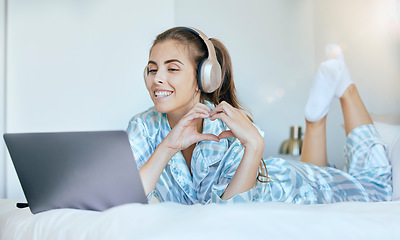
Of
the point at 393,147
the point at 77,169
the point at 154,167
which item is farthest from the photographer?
the point at 393,147

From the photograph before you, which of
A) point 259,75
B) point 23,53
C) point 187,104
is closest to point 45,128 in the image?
point 23,53

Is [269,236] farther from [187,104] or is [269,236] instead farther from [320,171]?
[320,171]

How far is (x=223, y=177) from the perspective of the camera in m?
1.30

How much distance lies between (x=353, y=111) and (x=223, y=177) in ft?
3.62

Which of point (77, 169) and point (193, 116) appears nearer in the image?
point (77, 169)

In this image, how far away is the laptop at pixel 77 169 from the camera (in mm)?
742

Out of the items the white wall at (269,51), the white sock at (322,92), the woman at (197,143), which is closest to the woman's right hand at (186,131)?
the woman at (197,143)

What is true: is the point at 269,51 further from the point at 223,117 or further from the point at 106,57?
the point at 223,117

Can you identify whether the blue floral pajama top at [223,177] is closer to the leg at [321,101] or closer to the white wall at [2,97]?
the leg at [321,101]

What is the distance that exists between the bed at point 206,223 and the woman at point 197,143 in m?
0.35

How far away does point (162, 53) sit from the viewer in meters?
1.38

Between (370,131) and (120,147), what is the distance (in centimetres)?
162

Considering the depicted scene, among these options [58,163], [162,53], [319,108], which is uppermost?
[162,53]

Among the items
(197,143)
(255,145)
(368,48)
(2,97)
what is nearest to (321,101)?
(368,48)
